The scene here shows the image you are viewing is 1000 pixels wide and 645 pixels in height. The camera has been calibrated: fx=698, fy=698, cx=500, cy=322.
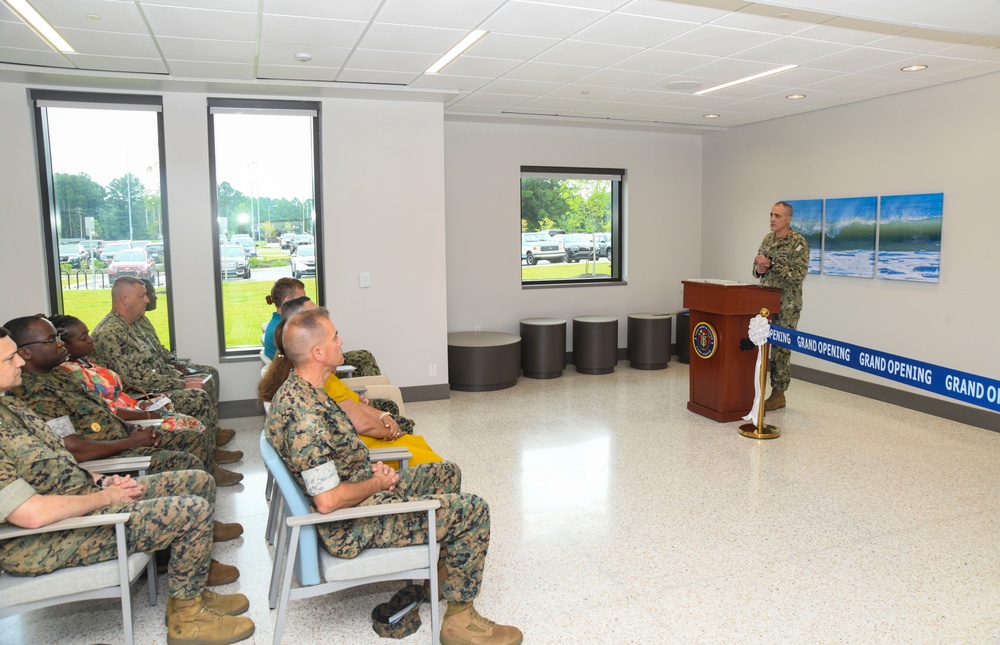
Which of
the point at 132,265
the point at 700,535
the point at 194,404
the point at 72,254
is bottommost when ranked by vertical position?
the point at 700,535

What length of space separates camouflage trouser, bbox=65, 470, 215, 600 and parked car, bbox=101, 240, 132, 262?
14.0 feet

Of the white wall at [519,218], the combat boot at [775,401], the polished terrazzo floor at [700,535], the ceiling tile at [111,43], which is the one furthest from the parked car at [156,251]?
the combat boot at [775,401]

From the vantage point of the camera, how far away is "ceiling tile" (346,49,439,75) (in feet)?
16.7

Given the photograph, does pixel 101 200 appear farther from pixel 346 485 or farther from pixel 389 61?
pixel 346 485

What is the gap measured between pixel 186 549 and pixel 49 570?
1.49 feet

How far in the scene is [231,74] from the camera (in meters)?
5.64

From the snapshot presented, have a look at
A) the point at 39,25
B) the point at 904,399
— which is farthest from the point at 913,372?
the point at 39,25

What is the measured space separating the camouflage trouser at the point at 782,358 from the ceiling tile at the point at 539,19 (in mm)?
3349

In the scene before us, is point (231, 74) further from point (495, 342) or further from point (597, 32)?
point (495, 342)

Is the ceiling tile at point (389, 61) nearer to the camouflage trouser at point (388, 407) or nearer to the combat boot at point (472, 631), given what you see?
the camouflage trouser at point (388, 407)

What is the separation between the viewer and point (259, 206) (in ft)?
21.9

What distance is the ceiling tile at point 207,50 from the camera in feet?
15.3

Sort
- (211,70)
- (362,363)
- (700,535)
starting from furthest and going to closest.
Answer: (362,363), (211,70), (700,535)

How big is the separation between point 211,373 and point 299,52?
8.91ft
